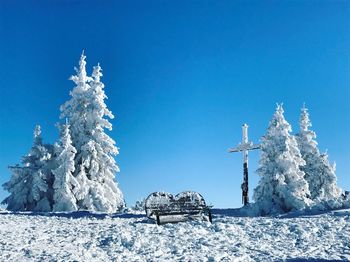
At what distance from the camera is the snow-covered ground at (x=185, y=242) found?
1176 centimetres

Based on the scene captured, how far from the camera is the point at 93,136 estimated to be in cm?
3494

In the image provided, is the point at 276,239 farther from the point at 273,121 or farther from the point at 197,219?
the point at 273,121

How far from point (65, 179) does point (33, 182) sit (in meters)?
3.35

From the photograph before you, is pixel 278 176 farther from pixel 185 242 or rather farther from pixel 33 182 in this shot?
pixel 33 182

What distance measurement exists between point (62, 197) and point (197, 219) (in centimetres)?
1533

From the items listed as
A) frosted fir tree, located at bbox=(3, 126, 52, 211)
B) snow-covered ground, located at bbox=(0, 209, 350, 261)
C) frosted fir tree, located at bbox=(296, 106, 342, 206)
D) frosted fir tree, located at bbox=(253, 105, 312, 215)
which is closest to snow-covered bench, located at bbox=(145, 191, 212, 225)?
snow-covered ground, located at bbox=(0, 209, 350, 261)

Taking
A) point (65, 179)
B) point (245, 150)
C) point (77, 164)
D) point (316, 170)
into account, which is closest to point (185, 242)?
point (65, 179)

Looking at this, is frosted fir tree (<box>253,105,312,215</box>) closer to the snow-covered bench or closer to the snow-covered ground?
the snow-covered bench

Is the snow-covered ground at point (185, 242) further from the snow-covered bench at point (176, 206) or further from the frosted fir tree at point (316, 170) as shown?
the frosted fir tree at point (316, 170)

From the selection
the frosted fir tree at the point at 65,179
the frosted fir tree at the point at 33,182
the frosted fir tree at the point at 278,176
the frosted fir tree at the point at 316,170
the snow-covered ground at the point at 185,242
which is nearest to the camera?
the snow-covered ground at the point at 185,242

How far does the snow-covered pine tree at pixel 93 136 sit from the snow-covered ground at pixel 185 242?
16.3 metres

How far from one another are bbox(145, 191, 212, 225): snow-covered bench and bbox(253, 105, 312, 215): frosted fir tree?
751cm

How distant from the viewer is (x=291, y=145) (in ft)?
110

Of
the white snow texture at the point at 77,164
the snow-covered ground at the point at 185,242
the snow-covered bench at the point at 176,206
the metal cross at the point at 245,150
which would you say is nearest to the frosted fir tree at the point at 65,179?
the white snow texture at the point at 77,164
